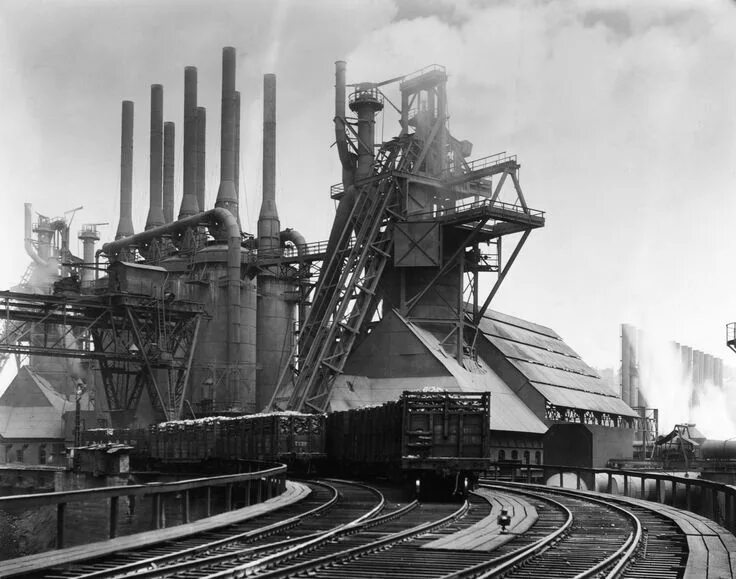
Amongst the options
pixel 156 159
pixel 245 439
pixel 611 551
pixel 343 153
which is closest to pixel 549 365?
pixel 343 153

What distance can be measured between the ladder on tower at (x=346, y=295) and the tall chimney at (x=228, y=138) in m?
20.2

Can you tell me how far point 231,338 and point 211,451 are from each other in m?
26.0

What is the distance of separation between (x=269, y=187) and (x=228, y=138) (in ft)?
18.2

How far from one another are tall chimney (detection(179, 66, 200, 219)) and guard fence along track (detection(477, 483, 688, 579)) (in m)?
69.2

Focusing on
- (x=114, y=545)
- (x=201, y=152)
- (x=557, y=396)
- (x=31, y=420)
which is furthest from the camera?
(x=201, y=152)

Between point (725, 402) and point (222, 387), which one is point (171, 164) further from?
point (725, 402)

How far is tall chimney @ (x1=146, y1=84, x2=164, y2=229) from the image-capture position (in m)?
95.3

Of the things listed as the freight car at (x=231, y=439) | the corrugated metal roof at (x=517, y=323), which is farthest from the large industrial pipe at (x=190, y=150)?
the freight car at (x=231, y=439)

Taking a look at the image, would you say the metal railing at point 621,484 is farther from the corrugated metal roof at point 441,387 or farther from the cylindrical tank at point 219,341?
the cylindrical tank at point 219,341

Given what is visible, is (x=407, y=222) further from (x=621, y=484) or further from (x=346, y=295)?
(x=621, y=484)

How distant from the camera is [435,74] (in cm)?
6544

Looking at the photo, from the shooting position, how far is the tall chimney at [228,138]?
277 feet

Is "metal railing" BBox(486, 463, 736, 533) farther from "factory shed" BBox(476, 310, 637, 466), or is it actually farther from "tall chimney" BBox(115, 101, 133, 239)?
"tall chimney" BBox(115, 101, 133, 239)

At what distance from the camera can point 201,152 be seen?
9606 cm
